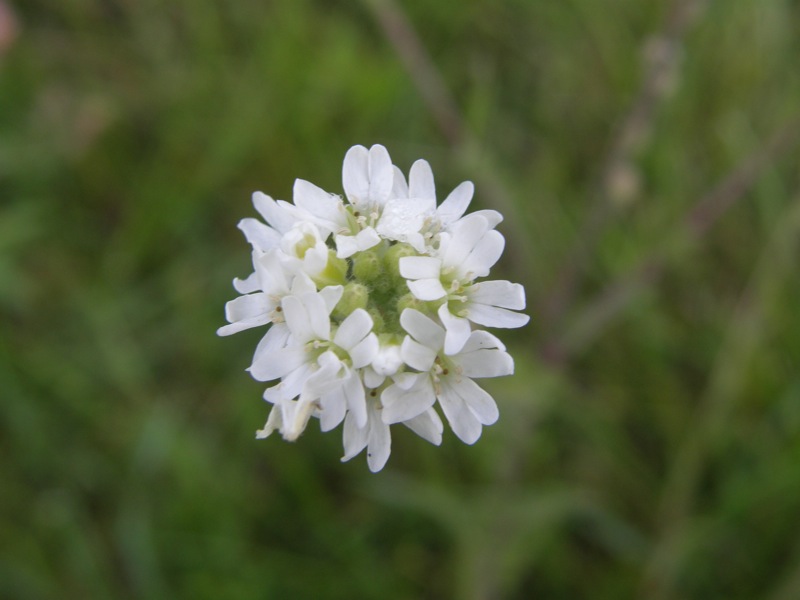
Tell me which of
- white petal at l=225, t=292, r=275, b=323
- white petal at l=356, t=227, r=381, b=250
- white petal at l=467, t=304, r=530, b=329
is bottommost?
white petal at l=225, t=292, r=275, b=323

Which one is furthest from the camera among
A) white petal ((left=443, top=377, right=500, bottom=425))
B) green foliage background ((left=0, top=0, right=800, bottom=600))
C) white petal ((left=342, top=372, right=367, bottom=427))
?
green foliage background ((left=0, top=0, right=800, bottom=600))

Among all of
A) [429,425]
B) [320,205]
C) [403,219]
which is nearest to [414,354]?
[429,425]

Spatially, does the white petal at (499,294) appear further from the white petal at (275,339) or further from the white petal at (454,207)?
the white petal at (275,339)

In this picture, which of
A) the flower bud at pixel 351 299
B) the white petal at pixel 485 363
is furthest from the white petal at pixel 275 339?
the white petal at pixel 485 363

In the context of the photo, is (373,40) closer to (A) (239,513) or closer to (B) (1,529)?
(A) (239,513)

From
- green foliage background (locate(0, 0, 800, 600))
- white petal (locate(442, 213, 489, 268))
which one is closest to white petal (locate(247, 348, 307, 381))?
white petal (locate(442, 213, 489, 268))

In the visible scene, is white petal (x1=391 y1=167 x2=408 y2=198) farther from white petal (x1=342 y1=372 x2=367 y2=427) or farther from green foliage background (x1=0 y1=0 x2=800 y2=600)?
green foliage background (x1=0 y1=0 x2=800 y2=600)
